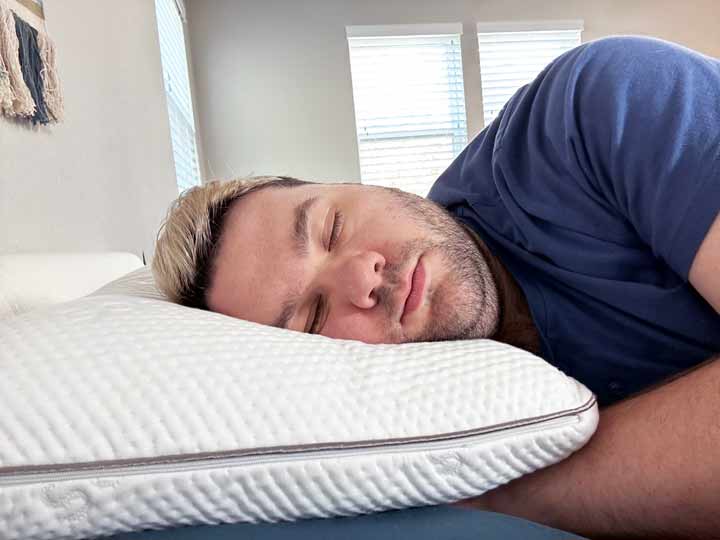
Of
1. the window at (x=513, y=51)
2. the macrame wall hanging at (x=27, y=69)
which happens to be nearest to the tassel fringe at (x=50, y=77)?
the macrame wall hanging at (x=27, y=69)

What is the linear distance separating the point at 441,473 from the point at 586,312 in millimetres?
447

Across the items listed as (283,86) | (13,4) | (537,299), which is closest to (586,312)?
(537,299)

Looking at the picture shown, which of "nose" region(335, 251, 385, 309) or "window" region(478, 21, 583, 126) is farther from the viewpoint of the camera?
"window" region(478, 21, 583, 126)

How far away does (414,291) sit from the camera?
850 millimetres

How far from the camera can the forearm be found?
0.51 meters

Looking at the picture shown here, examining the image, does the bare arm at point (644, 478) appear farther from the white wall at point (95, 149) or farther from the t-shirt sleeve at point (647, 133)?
the white wall at point (95, 149)

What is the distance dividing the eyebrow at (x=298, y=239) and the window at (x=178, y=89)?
1.95 m

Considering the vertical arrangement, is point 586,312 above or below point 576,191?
below

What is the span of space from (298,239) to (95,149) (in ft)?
3.05

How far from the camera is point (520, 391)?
53 cm

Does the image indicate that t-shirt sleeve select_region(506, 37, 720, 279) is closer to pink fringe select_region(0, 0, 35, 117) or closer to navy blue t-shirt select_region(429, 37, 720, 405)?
navy blue t-shirt select_region(429, 37, 720, 405)

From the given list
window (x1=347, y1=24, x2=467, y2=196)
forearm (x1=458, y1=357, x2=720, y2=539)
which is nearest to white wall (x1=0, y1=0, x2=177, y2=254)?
forearm (x1=458, y1=357, x2=720, y2=539)

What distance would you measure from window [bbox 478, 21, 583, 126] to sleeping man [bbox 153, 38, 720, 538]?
3.08 meters

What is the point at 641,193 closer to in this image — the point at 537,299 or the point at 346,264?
the point at 537,299
